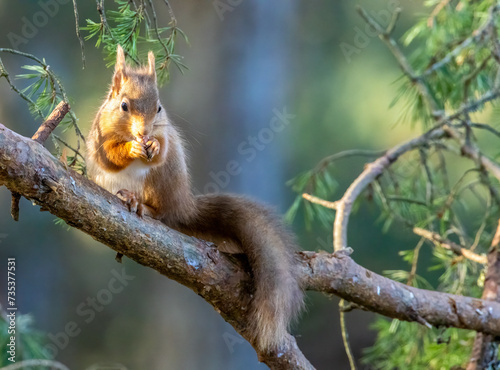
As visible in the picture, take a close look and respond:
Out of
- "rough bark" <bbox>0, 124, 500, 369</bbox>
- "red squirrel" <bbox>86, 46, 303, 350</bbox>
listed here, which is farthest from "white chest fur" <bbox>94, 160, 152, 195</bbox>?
"rough bark" <bbox>0, 124, 500, 369</bbox>

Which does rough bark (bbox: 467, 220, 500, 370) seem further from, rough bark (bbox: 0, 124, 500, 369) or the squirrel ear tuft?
the squirrel ear tuft

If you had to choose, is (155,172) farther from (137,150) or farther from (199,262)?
(199,262)

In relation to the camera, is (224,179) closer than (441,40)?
No

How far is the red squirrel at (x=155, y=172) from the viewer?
4.70 ft

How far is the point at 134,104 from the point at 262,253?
51 cm

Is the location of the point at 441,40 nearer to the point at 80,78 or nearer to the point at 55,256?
the point at 80,78

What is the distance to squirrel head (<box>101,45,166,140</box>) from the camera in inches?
57.9

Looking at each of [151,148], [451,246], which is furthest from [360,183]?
[151,148]

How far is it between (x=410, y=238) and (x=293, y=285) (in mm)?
3538

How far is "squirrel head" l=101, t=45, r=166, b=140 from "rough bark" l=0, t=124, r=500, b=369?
0.37 meters

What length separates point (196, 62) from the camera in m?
3.07

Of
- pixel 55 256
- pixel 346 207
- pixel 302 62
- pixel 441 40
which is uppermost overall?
pixel 302 62

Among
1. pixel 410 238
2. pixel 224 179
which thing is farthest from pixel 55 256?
pixel 410 238

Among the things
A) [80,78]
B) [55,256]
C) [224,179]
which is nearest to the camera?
[224,179]
